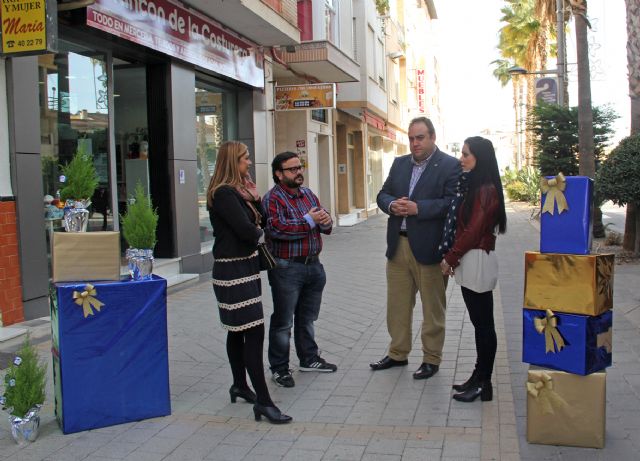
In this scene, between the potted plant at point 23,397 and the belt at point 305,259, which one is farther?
the belt at point 305,259

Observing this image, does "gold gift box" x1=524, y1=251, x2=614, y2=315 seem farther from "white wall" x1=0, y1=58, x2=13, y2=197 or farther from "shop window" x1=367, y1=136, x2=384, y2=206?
"shop window" x1=367, y1=136, x2=384, y2=206

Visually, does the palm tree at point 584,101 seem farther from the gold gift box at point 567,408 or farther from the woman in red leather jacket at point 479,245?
the gold gift box at point 567,408

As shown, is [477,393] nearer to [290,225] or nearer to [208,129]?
[290,225]

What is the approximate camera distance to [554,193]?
3.91 meters

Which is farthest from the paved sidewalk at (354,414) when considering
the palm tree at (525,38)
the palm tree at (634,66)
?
the palm tree at (525,38)

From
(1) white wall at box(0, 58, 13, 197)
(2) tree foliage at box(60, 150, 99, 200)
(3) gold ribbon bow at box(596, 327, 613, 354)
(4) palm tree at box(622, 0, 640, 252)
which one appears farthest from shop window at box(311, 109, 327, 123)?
(3) gold ribbon bow at box(596, 327, 613, 354)

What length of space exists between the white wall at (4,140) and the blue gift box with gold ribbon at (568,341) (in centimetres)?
533

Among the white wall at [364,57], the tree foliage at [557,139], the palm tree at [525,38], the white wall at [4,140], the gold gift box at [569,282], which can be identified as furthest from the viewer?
the palm tree at [525,38]

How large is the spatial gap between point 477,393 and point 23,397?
116 inches

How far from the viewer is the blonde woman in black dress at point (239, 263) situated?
13.9ft

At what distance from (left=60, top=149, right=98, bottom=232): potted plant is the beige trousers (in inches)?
91.3

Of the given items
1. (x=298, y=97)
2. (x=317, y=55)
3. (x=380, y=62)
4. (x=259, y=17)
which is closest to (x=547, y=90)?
(x=380, y=62)

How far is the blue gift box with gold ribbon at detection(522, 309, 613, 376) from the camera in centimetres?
377

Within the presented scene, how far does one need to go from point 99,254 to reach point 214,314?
11.9 feet
